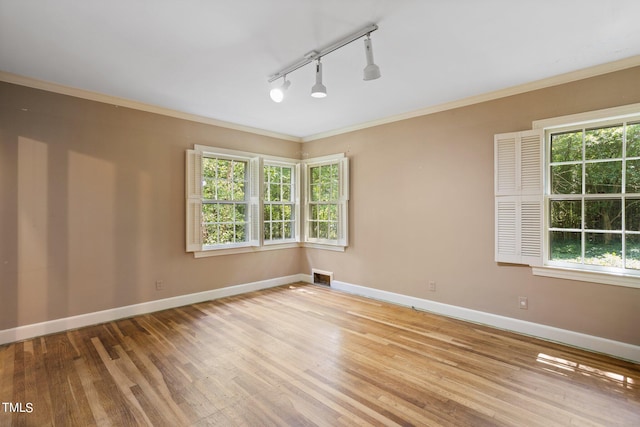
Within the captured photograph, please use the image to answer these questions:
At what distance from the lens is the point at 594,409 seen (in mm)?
2039

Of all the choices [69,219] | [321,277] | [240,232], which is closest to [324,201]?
[321,277]

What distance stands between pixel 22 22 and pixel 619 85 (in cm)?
486

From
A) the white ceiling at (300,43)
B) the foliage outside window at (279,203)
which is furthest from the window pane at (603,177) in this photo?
the foliage outside window at (279,203)

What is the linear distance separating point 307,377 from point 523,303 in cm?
245

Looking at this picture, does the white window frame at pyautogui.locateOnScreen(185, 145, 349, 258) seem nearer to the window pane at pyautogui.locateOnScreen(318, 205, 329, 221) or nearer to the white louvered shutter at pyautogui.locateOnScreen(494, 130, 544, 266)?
the window pane at pyautogui.locateOnScreen(318, 205, 329, 221)

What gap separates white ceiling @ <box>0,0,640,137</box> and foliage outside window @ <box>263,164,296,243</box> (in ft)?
6.14

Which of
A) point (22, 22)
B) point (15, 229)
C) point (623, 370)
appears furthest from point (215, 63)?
point (623, 370)

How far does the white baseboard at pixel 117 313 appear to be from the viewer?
307 cm

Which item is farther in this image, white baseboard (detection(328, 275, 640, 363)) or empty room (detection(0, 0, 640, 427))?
white baseboard (detection(328, 275, 640, 363))

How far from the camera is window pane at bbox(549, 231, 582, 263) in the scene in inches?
120

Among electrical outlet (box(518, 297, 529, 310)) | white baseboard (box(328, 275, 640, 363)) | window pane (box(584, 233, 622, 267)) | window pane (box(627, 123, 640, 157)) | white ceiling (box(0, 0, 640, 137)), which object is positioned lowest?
white baseboard (box(328, 275, 640, 363))

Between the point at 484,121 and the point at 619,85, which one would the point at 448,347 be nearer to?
the point at 484,121

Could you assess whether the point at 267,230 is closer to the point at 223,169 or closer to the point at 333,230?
the point at 333,230

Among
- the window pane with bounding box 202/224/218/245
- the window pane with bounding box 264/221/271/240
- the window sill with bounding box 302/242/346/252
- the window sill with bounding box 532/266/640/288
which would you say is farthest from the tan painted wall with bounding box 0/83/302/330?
the window sill with bounding box 532/266/640/288
